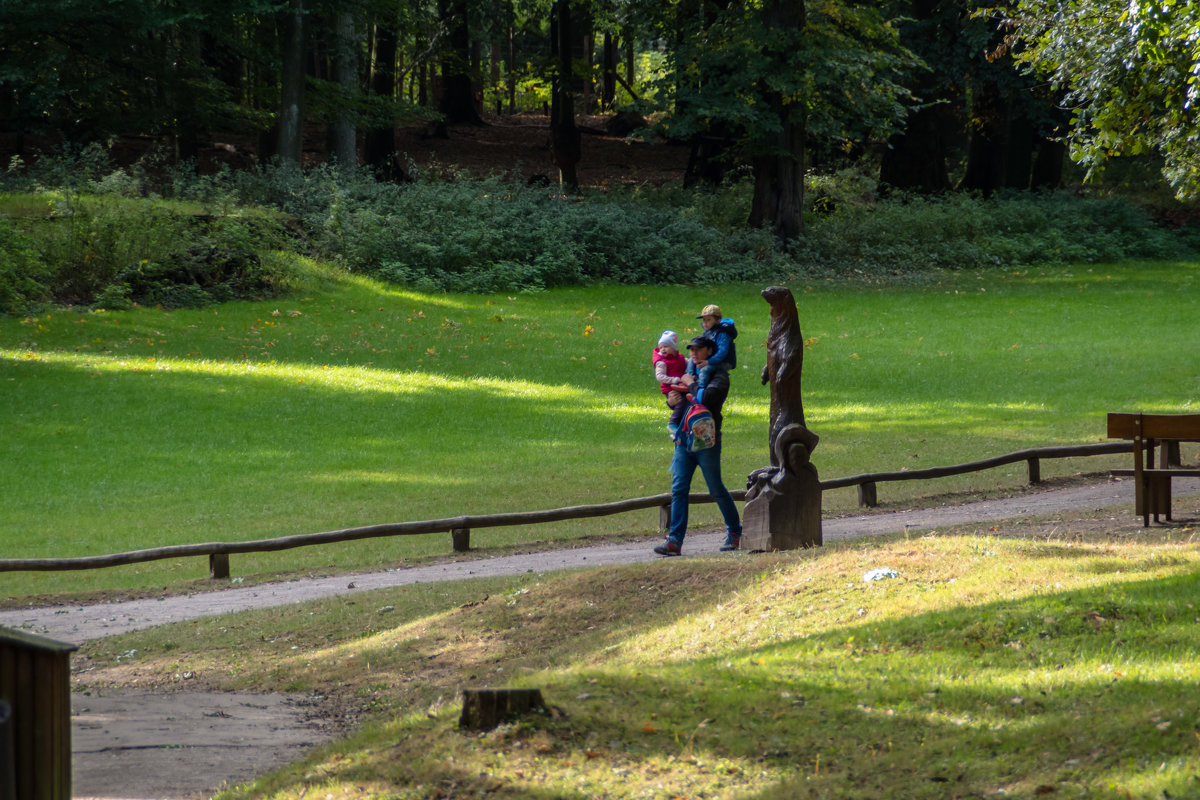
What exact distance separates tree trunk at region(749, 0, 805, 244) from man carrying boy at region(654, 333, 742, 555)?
88.3 feet

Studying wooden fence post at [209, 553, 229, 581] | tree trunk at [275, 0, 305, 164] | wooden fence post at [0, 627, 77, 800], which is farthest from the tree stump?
tree trunk at [275, 0, 305, 164]

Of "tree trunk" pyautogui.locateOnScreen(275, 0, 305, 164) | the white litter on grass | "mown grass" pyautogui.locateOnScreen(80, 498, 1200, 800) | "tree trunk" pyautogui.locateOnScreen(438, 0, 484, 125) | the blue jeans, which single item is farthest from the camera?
"tree trunk" pyautogui.locateOnScreen(438, 0, 484, 125)

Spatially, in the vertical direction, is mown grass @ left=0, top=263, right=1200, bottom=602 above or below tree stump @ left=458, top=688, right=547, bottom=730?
above

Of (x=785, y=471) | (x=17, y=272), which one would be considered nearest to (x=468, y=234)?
(x=17, y=272)

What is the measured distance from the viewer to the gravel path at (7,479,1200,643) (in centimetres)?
1101

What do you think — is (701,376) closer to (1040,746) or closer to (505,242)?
(1040,746)

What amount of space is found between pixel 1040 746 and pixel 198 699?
5423 millimetres

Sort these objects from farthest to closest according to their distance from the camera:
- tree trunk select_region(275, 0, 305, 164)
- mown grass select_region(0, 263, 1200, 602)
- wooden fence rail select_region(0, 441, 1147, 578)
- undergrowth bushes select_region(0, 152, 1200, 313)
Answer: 1. tree trunk select_region(275, 0, 305, 164)
2. undergrowth bushes select_region(0, 152, 1200, 313)
3. mown grass select_region(0, 263, 1200, 602)
4. wooden fence rail select_region(0, 441, 1147, 578)

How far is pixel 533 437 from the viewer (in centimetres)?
1898

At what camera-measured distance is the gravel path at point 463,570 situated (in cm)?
1101

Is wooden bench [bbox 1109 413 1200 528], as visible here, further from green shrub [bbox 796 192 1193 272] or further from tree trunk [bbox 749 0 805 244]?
tree trunk [bbox 749 0 805 244]

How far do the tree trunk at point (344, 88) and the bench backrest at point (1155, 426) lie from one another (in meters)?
29.9

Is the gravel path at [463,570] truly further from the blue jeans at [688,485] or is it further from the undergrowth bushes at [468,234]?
the undergrowth bushes at [468,234]

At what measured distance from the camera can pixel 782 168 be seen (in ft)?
128
